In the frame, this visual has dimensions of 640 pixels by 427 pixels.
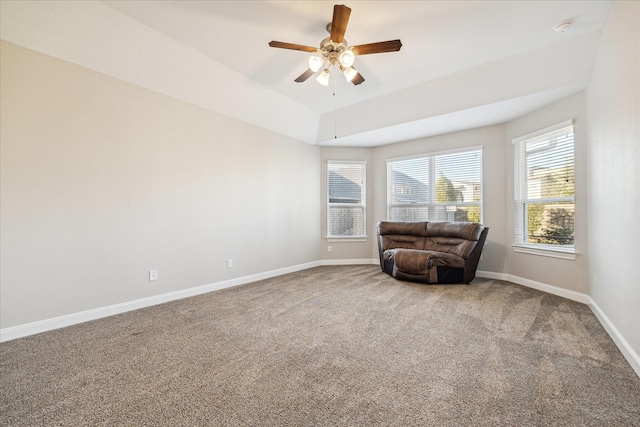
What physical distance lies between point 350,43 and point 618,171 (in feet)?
9.00

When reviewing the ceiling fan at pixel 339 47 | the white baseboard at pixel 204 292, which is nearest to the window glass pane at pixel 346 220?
the white baseboard at pixel 204 292

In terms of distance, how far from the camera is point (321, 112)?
5086 mm

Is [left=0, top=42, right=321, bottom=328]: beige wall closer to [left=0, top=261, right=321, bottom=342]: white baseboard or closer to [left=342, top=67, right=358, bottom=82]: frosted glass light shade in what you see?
[left=0, top=261, right=321, bottom=342]: white baseboard

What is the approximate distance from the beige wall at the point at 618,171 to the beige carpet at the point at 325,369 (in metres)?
0.35

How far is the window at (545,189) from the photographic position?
3.69 m

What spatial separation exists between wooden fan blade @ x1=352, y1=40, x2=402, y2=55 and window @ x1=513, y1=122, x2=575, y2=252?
2770mm

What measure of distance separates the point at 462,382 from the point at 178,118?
4084mm

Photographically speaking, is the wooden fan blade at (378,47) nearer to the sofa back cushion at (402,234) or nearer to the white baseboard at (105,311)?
the sofa back cushion at (402,234)

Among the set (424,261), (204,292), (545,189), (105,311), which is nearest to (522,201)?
(545,189)

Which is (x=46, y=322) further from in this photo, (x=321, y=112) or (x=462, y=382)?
(x=321, y=112)

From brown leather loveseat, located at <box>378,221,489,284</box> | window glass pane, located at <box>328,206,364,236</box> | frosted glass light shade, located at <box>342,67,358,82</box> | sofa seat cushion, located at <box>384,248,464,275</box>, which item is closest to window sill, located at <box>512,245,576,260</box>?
brown leather loveseat, located at <box>378,221,489,284</box>

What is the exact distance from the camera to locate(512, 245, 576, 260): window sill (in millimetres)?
3604

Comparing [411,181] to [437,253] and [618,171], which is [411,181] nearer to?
[437,253]

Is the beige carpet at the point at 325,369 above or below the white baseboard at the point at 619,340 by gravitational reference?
below
